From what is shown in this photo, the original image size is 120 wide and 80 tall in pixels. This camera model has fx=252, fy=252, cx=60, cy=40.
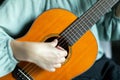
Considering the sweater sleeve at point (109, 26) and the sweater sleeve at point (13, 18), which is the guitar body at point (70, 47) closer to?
the sweater sleeve at point (13, 18)

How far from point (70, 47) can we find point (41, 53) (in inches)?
5.3

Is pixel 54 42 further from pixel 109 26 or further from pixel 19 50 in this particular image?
pixel 109 26

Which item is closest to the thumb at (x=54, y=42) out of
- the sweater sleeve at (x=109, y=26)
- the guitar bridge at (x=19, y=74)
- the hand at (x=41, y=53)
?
the hand at (x=41, y=53)

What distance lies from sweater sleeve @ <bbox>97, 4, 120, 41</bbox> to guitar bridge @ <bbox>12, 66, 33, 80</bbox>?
474 mm

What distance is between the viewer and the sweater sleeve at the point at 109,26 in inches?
45.1

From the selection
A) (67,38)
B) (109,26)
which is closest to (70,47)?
(67,38)

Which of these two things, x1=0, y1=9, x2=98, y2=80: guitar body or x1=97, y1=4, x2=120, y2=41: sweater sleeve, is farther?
x1=97, y1=4, x2=120, y2=41: sweater sleeve

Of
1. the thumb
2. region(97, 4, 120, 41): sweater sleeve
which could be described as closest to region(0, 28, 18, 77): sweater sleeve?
the thumb

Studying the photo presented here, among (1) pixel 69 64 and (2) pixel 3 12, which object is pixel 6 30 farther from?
(1) pixel 69 64

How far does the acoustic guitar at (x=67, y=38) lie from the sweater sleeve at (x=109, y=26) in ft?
0.40

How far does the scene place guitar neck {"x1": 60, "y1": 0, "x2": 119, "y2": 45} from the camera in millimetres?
932

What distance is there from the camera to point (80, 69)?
977mm

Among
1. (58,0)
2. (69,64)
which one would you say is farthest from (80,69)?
(58,0)

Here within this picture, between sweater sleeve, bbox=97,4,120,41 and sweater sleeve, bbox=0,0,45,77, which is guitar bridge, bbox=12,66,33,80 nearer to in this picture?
sweater sleeve, bbox=0,0,45,77
